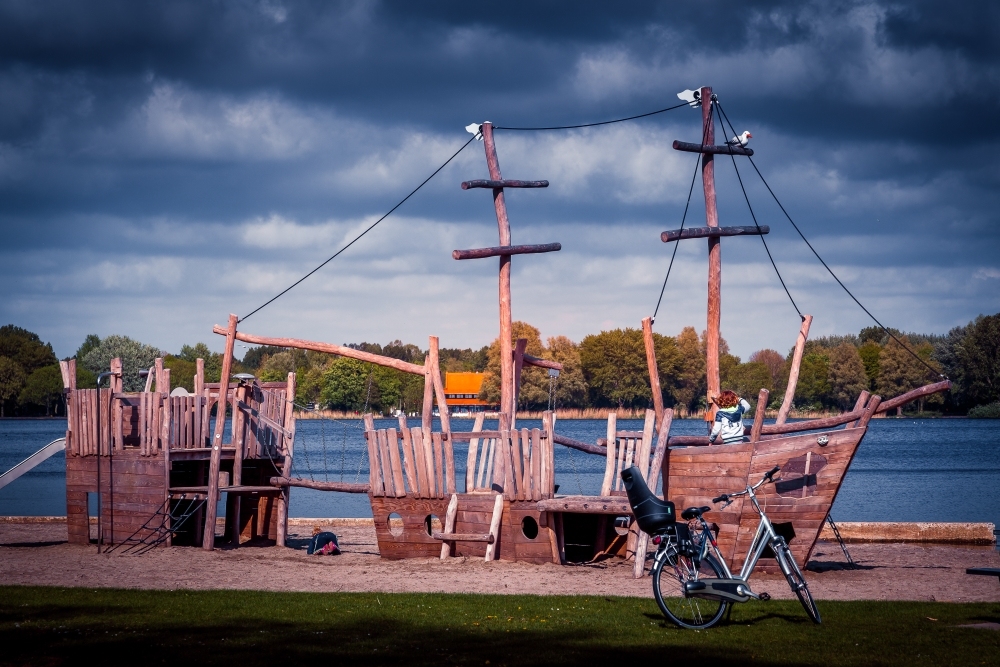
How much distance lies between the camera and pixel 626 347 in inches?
4697

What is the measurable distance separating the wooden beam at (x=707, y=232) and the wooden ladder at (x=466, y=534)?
6244 millimetres

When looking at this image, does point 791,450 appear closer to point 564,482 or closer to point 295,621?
point 295,621

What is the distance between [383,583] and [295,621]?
194 inches

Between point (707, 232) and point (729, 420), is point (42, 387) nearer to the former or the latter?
point (707, 232)

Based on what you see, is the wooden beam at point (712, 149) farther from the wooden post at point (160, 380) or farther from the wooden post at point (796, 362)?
the wooden post at point (160, 380)

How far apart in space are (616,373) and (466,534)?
96137 millimetres

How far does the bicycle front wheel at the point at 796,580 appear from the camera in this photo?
1299cm

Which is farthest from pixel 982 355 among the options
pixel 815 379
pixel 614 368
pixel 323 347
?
pixel 323 347

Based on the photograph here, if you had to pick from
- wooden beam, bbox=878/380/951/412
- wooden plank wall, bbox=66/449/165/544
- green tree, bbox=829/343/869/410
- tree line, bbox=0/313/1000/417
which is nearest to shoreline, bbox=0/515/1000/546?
wooden beam, bbox=878/380/951/412

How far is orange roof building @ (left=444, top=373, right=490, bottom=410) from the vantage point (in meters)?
131

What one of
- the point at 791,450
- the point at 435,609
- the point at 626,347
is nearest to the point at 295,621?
the point at 435,609

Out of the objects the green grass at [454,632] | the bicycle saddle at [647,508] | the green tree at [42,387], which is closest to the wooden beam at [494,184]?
the green grass at [454,632]

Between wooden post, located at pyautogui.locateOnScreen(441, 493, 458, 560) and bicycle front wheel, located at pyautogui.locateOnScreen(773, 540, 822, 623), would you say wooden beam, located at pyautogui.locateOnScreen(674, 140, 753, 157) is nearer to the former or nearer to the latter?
wooden post, located at pyautogui.locateOnScreen(441, 493, 458, 560)

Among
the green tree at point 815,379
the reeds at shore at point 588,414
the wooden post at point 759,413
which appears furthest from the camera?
the green tree at point 815,379
